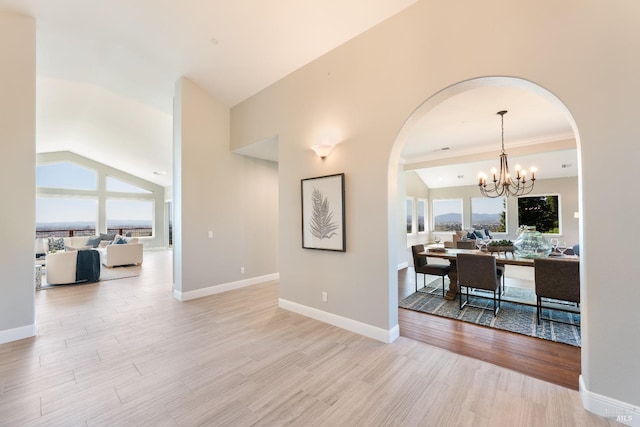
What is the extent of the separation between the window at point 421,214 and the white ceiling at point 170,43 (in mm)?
8532

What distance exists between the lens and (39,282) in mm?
5332

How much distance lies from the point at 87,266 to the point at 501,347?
7.73m

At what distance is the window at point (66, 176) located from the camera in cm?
951

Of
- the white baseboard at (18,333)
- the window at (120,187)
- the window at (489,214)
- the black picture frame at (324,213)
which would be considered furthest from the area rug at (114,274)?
the window at (489,214)

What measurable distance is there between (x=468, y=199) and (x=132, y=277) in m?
11.7

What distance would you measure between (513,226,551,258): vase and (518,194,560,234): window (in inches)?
237

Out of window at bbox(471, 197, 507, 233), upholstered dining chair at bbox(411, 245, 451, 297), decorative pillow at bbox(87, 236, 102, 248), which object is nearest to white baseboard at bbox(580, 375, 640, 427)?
upholstered dining chair at bbox(411, 245, 451, 297)

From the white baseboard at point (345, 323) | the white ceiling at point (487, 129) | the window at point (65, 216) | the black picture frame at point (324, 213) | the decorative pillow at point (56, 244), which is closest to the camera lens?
the white baseboard at point (345, 323)

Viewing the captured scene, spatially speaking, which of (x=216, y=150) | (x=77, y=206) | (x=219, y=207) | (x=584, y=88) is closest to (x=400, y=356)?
(x=584, y=88)

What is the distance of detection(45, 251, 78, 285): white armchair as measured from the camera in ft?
17.8

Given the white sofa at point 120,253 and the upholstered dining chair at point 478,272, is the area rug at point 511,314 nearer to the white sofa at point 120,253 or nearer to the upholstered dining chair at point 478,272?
the upholstered dining chair at point 478,272

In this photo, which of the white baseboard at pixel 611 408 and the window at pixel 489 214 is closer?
the white baseboard at pixel 611 408

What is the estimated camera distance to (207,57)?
156 inches

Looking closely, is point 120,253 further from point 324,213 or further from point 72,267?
point 324,213
